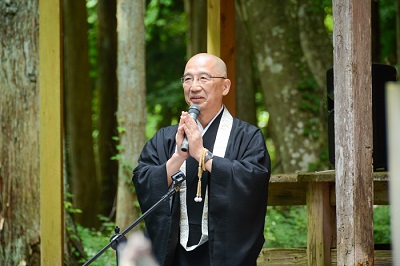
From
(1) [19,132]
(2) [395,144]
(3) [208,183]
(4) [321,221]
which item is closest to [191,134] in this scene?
(3) [208,183]

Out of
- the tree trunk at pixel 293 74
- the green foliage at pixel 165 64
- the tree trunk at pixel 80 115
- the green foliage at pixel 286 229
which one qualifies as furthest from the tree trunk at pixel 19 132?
the green foliage at pixel 165 64

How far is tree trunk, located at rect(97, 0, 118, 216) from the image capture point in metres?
13.3

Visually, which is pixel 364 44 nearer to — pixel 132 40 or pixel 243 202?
pixel 243 202

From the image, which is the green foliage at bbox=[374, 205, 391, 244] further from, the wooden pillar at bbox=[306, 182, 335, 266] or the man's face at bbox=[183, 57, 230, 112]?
the man's face at bbox=[183, 57, 230, 112]

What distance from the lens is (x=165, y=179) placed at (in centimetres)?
448

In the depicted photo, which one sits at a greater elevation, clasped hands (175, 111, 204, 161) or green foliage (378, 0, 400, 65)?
green foliage (378, 0, 400, 65)

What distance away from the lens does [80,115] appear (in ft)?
43.5

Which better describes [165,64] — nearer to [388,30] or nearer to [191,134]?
[388,30]

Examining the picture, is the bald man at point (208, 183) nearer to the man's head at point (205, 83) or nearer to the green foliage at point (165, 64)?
the man's head at point (205, 83)

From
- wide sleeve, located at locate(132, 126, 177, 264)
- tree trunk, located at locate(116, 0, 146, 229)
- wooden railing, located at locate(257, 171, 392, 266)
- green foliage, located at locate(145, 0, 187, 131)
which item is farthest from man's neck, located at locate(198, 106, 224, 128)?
green foliage, located at locate(145, 0, 187, 131)

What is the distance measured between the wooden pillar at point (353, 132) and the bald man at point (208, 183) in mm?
517

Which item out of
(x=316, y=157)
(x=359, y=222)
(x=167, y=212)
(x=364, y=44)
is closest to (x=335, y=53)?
(x=364, y=44)

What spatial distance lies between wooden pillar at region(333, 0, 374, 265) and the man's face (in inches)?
28.1

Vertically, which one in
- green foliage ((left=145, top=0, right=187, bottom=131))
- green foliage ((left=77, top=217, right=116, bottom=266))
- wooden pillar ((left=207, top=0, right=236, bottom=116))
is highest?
green foliage ((left=145, top=0, right=187, bottom=131))
